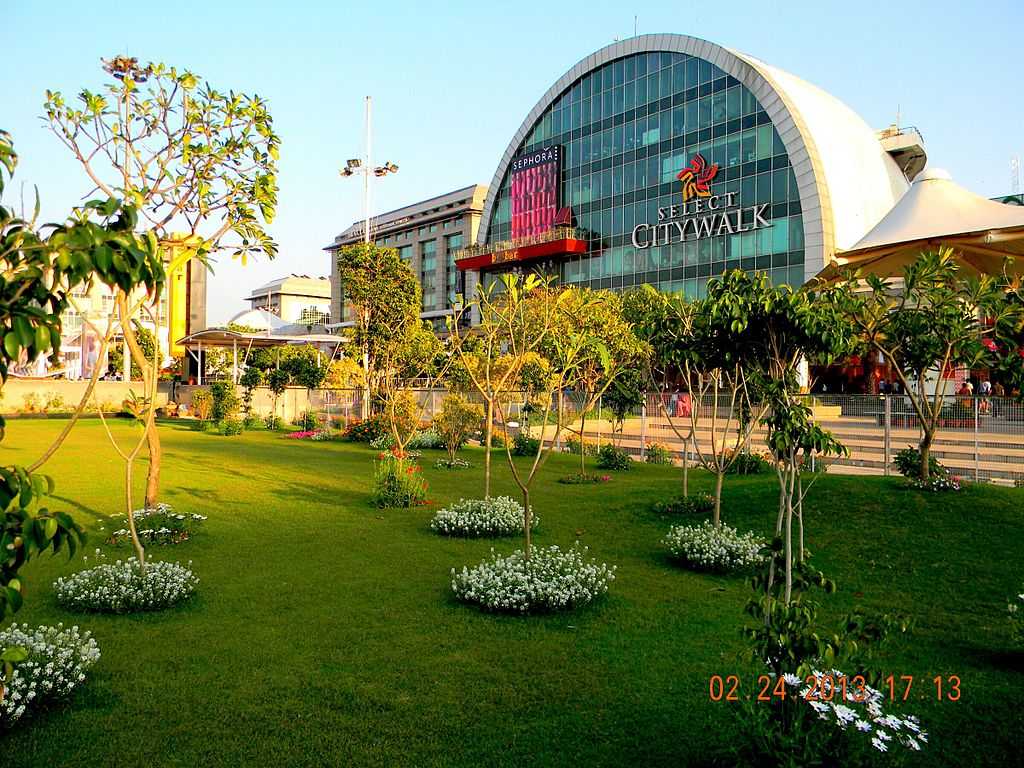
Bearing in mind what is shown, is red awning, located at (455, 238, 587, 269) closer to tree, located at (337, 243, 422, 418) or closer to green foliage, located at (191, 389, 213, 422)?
green foliage, located at (191, 389, 213, 422)

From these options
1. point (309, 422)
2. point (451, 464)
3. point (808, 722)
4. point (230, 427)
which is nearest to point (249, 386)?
point (309, 422)

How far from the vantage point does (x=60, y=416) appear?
37219 mm

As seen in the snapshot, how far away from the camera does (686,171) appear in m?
41.9

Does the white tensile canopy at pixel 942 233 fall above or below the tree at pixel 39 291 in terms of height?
above

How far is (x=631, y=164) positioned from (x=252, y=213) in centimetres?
3920

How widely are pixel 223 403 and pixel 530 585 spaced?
88.4 feet

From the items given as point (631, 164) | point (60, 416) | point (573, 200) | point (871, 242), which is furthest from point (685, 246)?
point (60, 416)

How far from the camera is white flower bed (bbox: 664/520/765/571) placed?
29.9 feet

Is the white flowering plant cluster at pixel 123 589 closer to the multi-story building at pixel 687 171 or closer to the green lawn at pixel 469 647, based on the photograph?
the green lawn at pixel 469 647

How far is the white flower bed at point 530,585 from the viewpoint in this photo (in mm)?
7336

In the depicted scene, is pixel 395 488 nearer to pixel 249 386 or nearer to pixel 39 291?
pixel 39 291

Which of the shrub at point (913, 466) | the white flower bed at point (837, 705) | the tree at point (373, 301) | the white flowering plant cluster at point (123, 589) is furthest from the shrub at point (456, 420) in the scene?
the white flower bed at point (837, 705)

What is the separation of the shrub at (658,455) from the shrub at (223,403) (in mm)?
18434

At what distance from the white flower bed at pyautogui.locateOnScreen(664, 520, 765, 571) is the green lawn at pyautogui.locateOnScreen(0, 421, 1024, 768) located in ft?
0.96
